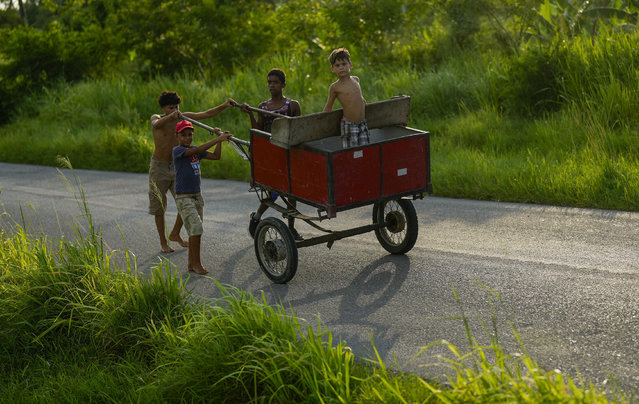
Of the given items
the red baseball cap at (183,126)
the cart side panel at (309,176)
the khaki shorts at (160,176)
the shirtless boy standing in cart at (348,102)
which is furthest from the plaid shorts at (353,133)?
the khaki shorts at (160,176)

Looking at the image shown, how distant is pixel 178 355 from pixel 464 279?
8.93 ft

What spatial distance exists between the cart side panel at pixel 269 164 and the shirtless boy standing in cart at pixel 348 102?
58 centimetres

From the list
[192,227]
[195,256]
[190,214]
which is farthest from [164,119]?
[195,256]

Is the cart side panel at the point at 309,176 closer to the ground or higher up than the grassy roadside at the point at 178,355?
higher up

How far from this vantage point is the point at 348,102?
6895 millimetres

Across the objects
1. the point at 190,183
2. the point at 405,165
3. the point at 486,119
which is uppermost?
the point at 486,119

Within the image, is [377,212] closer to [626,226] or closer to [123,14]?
[626,226]

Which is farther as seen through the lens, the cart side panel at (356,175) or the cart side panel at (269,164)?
the cart side panel at (269,164)

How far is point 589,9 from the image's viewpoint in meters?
14.6

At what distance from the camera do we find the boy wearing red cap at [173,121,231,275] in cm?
739

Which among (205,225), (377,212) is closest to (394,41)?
(205,225)

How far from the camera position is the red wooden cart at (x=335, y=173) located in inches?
256

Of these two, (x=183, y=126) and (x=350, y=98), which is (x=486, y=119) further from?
(x=183, y=126)

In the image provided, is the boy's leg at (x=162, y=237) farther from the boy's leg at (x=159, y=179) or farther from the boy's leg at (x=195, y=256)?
the boy's leg at (x=195, y=256)
